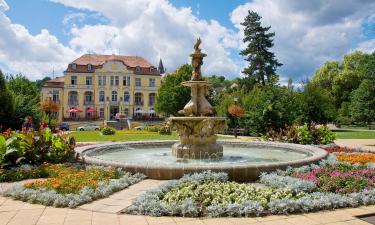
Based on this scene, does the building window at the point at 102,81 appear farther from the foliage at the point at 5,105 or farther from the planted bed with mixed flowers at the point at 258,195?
the planted bed with mixed flowers at the point at 258,195

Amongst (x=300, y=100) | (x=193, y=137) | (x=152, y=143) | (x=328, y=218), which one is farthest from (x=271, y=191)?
(x=300, y=100)

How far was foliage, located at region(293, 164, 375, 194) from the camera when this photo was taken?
293 inches

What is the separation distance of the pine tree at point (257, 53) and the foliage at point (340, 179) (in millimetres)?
47722

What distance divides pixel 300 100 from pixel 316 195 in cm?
3303

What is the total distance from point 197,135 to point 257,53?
4580 centimetres

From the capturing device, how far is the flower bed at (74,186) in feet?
22.2

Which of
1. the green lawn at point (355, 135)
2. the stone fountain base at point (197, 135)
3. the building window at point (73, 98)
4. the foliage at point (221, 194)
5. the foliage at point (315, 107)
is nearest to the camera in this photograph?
the foliage at point (221, 194)

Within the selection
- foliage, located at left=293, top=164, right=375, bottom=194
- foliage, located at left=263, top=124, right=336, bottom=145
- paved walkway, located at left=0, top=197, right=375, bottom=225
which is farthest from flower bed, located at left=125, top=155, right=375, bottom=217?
foliage, located at left=263, top=124, right=336, bottom=145

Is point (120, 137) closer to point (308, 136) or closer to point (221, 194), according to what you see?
point (308, 136)

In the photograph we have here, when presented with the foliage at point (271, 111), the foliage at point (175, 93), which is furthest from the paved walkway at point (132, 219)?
the foliage at point (175, 93)

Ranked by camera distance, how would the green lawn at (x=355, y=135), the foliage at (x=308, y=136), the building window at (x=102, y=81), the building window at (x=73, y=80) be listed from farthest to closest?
1. the building window at (x=102, y=81)
2. the building window at (x=73, y=80)
3. the green lawn at (x=355, y=135)
4. the foliage at (x=308, y=136)

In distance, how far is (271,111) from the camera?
30.5 m

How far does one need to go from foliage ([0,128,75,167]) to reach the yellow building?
5901 cm

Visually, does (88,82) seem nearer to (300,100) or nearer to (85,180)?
(300,100)
